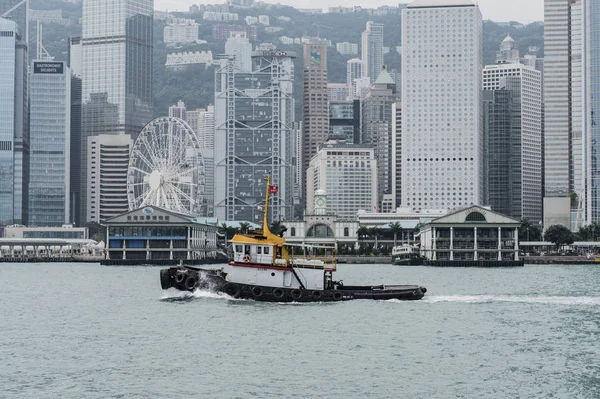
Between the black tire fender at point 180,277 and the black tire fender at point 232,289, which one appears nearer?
the black tire fender at point 232,289

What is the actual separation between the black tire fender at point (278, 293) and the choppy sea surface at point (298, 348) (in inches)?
88.5

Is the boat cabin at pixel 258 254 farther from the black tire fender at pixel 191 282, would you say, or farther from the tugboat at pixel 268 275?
the black tire fender at pixel 191 282

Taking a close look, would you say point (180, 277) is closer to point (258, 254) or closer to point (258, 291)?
point (258, 254)

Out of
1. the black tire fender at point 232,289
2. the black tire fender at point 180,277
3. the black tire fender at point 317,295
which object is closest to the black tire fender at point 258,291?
the black tire fender at point 232,289

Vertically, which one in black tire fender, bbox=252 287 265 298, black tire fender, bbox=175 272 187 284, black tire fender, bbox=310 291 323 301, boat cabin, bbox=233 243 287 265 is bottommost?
black tire fender, bbox=310 291 323 301

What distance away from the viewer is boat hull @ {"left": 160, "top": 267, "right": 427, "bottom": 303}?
80.9 m

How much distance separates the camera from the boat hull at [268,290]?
266 feet

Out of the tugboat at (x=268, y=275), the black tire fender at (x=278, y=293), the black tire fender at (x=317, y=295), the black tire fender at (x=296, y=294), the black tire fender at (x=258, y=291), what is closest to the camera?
the black tire fender at (x=258, y=291)

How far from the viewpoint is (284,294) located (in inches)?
3191

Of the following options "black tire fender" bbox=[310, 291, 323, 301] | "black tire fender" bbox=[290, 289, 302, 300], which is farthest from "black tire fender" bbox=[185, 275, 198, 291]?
"black tire fender" bbox=[310, 291, 323, 301]

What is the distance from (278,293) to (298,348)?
67.5 feet

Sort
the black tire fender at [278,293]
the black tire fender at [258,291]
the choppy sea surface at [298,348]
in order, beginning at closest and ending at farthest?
the choppy sea surface at [298,348], the black tire fender at [258,291], the black tire fender at [278,293]

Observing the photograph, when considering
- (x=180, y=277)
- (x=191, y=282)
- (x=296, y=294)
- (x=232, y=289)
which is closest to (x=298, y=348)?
(x=296, y=294)

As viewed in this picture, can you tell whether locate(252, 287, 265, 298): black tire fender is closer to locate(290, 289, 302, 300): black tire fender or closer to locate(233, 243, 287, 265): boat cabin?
locate(233, 243, 287, 265): boat cabin
